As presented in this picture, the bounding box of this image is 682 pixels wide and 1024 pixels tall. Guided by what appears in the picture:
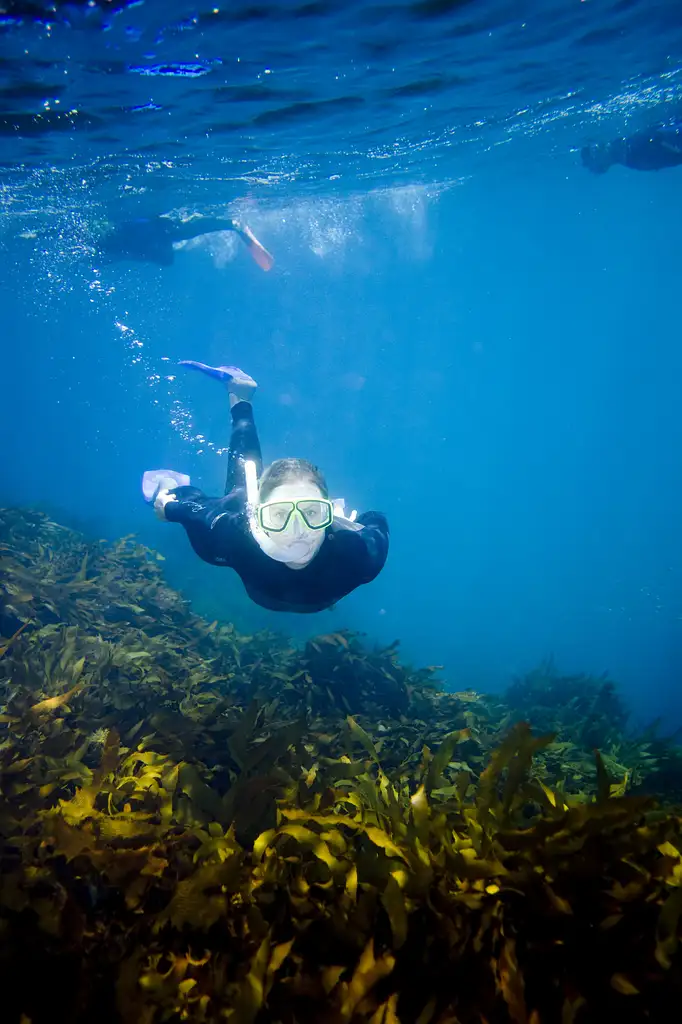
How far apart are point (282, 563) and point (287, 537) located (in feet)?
1.13

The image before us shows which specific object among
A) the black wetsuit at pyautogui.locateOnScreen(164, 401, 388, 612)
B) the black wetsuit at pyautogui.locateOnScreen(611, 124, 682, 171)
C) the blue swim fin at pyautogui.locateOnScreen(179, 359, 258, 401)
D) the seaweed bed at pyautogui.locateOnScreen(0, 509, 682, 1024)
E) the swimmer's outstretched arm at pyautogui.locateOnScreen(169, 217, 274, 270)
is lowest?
the seaweed bed at pyautogui.locateOnScreen(0, 509, 682, 1024)

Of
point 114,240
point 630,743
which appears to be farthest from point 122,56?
point 630,743

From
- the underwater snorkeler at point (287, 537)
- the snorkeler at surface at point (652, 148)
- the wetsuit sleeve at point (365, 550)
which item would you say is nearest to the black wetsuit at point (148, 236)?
the snorkeler at surface at point (652, 148)

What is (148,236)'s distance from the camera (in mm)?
18406

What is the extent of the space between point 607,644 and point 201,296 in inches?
2098

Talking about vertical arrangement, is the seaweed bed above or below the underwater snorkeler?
below

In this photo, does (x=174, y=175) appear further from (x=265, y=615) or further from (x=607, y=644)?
(x=607, y=644)

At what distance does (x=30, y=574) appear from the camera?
7824mm

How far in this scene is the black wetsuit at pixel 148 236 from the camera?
59.4ft

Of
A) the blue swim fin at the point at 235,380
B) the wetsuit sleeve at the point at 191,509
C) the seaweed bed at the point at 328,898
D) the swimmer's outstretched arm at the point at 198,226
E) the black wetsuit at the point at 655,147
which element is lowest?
the seaweed bed at the point at 328,898

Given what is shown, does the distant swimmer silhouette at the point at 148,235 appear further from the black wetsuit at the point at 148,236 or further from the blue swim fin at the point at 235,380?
the blue swim fin at the point at 235,380

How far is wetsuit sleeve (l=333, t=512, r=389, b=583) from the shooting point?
416 centimetres

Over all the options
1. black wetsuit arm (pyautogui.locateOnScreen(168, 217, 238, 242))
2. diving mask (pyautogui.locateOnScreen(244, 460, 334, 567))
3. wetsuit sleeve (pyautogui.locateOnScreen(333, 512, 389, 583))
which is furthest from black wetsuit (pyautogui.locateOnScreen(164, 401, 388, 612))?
black wetsuit arm (pyautogui.locateOnScreen(168, 217, 238, 242))

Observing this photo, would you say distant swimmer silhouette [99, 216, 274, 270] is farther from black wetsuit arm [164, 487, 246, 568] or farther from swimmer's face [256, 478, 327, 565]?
swimmer's face [256, 478, 327, 565]
